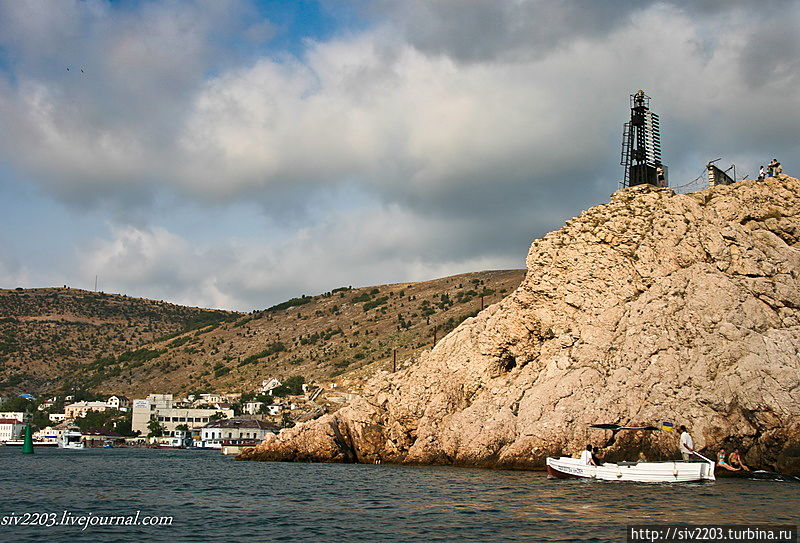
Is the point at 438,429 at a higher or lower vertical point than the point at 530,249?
lower

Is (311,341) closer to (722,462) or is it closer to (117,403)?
(117,403)

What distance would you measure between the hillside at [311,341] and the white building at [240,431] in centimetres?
1455

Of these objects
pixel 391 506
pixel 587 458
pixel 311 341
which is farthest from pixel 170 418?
pixel 391 506

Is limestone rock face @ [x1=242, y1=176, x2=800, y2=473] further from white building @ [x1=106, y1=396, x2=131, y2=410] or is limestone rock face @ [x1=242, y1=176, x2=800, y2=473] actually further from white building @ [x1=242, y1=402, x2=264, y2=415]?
white building @ [x1=106, y1=396, x2=131, y2=410]

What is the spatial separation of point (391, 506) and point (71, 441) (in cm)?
11027

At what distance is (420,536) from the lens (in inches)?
989

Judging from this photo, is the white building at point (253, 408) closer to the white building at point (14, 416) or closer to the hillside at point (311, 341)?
the hillside at point (311, 341)

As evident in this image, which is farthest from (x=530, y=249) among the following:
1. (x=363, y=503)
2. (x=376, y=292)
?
(x=376, y=292)

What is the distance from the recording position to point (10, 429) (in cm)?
13738

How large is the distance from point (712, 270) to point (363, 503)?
94.0ft

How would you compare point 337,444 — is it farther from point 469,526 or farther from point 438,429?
point 469,526

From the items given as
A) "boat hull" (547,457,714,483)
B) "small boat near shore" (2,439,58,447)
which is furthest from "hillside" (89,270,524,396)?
"boat hull" (547,457,714,483)

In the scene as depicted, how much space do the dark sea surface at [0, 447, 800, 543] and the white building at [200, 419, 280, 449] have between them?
66225mm

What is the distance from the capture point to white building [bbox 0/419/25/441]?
136625mm
